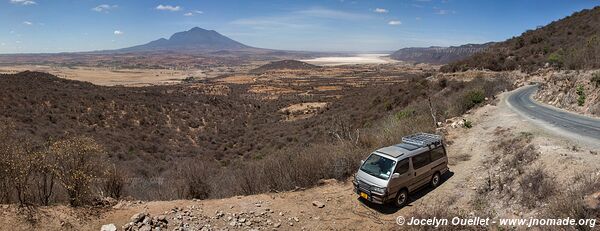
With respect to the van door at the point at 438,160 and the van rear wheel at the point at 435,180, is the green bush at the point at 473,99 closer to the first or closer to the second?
the van door at the point at 438,160

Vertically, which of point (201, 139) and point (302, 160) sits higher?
point (302, 160)

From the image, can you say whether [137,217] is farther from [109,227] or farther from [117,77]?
[117,77]

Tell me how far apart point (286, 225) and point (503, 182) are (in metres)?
6.61

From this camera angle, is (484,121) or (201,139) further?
(201,139)

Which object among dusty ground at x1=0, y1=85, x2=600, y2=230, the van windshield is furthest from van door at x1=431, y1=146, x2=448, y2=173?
the van windshield

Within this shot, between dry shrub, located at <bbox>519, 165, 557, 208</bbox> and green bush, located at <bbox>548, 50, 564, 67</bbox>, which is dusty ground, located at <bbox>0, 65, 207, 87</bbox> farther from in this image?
dry shrub, located at <bbox>519, 165, 557, 208</bbox>

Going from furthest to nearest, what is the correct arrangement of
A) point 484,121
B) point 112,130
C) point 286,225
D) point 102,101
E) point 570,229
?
point 102,101, point 112,130, point 484,121, point 286,225, point 570,229

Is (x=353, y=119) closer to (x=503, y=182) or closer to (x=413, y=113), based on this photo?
(x=413, y=113)

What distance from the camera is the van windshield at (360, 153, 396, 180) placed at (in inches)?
404

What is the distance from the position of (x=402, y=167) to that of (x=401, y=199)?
941mm

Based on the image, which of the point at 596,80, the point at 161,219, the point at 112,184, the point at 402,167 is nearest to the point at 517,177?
the point at 402,167

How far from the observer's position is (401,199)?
34.1 ft

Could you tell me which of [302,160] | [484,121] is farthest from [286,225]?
[484,121]

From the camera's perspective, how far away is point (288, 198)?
1117cm
